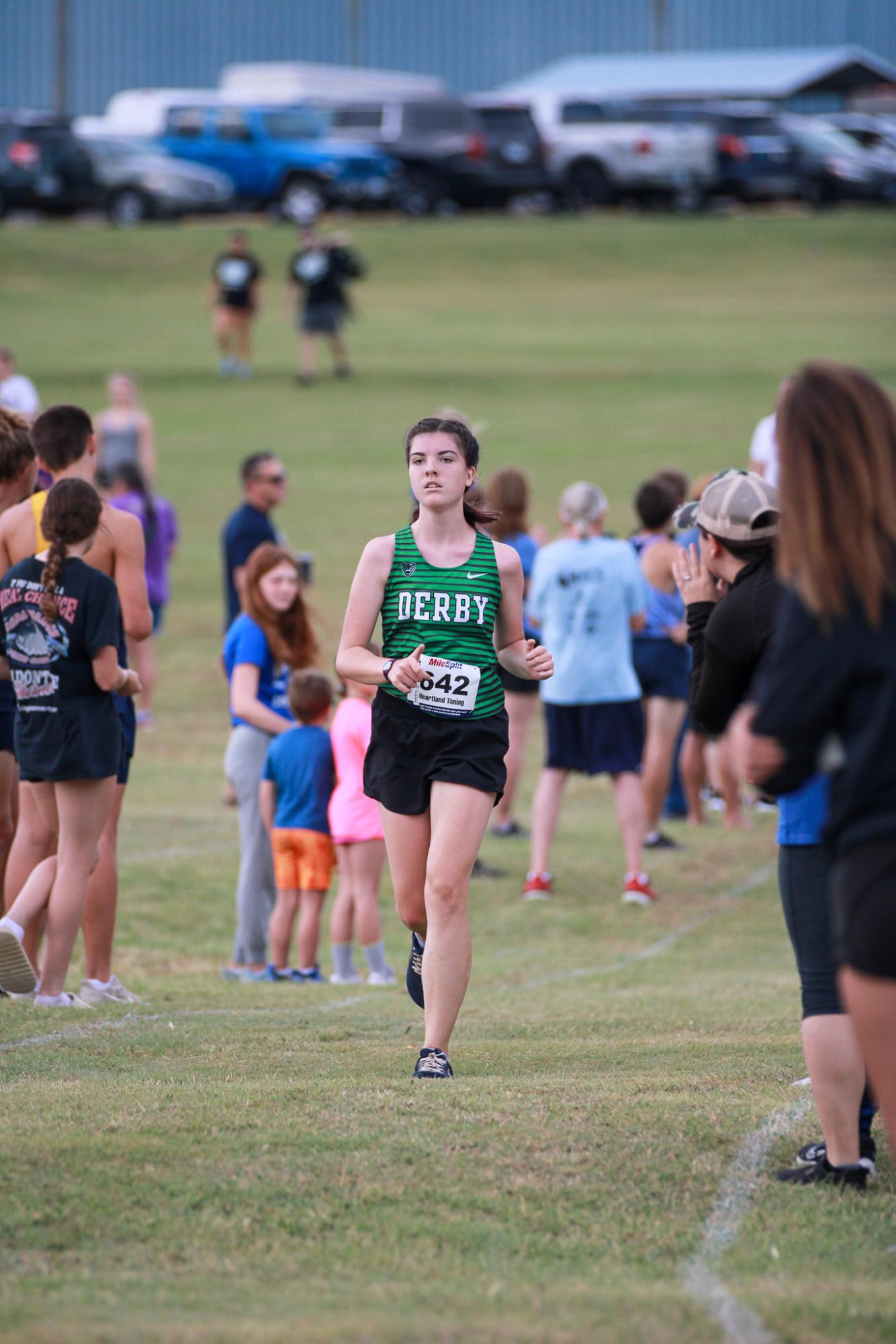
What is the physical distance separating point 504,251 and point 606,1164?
35718 millimetres

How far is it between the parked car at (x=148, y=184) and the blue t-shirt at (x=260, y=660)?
113ft

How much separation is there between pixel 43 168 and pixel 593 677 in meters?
33.6

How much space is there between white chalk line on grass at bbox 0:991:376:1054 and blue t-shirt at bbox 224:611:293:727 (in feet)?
4.91

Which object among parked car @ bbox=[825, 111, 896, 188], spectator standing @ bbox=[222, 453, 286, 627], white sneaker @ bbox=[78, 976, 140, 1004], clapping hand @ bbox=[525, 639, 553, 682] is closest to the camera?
clapping hand @ bbox=[525, 639, 553, 682]

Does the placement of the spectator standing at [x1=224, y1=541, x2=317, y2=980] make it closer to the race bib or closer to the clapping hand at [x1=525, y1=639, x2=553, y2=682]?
the clapping hand at [x1=525, y1=639, x2=553, y2=682]

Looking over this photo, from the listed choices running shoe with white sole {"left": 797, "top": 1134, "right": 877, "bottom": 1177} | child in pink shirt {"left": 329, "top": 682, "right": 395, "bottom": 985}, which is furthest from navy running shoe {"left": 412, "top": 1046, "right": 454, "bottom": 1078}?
child in pink shirt {"left": 329, "top": 682, "right": 395, "bottom": 985}

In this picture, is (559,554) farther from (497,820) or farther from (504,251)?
(504,251)

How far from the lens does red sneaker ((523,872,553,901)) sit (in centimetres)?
1043

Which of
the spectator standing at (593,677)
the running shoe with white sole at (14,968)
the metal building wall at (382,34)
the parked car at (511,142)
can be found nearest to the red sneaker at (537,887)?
the spectator standing at (593,677)

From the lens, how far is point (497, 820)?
40.8 ft

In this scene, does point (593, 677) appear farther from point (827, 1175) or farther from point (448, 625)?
point (827, 1175)

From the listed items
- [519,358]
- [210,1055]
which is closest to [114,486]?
[210,1055]

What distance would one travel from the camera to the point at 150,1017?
705 centimetres

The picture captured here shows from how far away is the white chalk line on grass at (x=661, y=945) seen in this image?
897 centimetres
